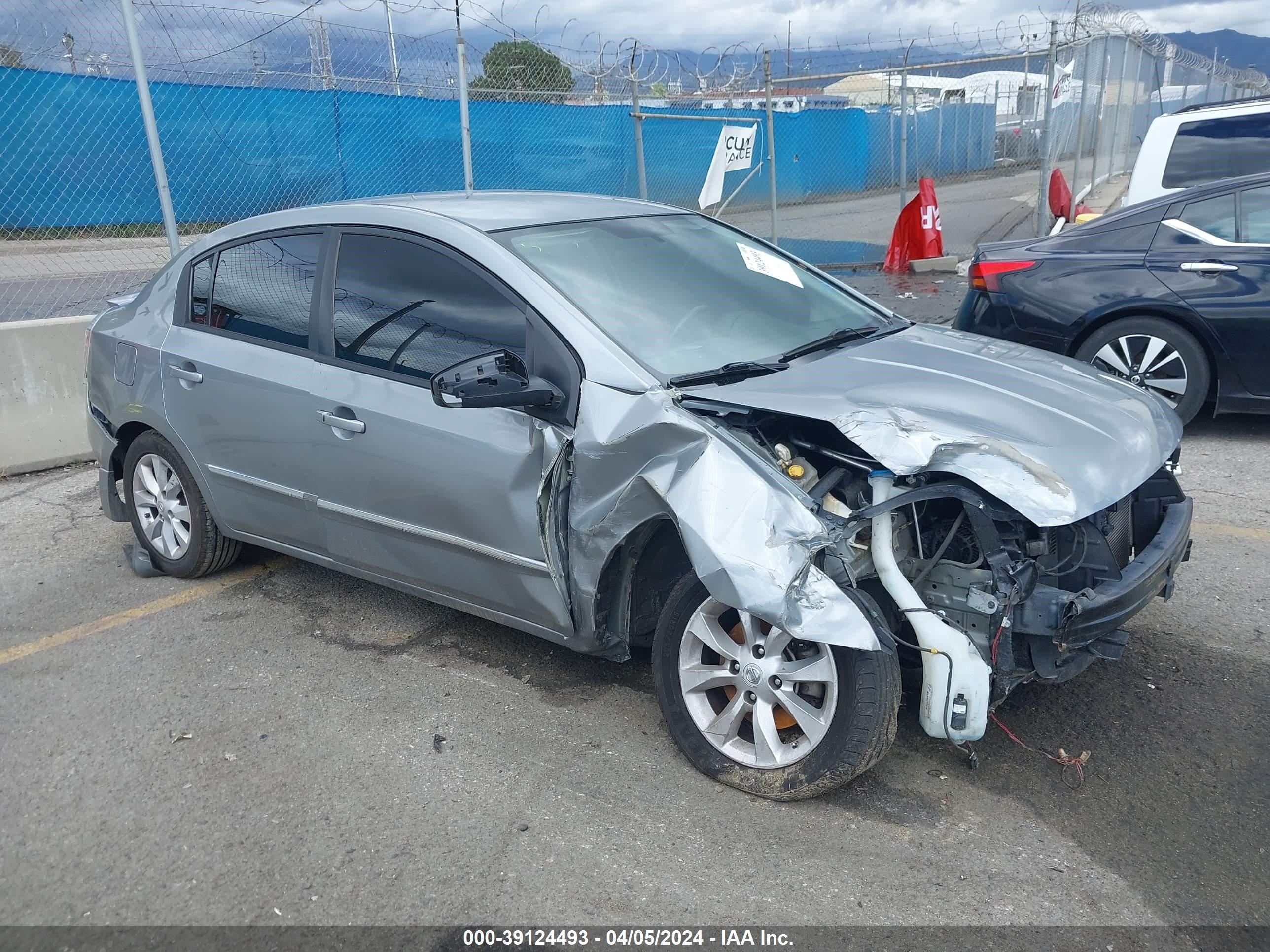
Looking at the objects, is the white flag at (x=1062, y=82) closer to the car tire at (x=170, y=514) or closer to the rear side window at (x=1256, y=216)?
the rear side window at (x=1256, y=216)

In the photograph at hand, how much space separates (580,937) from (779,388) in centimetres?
167

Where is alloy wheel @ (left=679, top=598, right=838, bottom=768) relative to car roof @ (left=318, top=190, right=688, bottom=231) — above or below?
below

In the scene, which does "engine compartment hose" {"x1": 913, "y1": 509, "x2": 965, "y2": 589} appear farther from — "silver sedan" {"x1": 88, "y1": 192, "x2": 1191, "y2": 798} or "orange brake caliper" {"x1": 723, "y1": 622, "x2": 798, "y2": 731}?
"orange brake caliper" {"x1": 723, "y1": 622, "x2": 798, "y2": 731}

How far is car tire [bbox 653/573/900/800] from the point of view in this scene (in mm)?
2945

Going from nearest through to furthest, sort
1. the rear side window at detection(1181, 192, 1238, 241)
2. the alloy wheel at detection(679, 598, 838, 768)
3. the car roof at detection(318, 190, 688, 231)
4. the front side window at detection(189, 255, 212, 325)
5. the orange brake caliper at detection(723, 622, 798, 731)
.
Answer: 1. the alloy wheel at detection(679, 598, 838, 768)
2. the orange brake caliper at detection(723, 622, 798, 731)
3. the car roof at detection(318, 190, 688, 231)
4. the front side window at detection(189, 255, 212, 325)
5. the rear side window at detection(1181, 192, 1238, 241)

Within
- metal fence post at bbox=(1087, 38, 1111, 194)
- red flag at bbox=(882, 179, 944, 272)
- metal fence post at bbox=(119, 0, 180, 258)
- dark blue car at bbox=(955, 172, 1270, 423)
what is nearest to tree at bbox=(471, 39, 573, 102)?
metal fence post at bbox=(119, 0, 180, 258)

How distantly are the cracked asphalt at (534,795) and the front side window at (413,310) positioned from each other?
3.97ft

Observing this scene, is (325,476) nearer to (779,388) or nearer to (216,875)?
(216,875)

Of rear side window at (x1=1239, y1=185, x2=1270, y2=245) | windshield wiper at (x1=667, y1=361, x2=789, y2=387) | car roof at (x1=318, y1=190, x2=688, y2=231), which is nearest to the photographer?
windshield wiper at (x1=667, y1=361, x2=789, y2=387)

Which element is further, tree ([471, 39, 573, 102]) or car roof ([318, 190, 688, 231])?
tree ([471, 39, 573, 102])

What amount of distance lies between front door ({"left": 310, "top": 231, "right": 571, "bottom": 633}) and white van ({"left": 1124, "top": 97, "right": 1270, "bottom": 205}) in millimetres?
6283

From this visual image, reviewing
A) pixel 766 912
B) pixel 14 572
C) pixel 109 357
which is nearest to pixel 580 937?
pixel 766 912

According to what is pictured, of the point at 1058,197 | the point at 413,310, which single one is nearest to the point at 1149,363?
the point at 413,310

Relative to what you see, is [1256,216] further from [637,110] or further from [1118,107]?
[1118,107]
